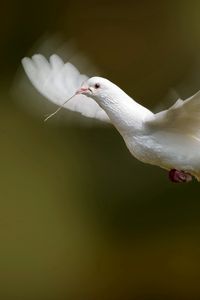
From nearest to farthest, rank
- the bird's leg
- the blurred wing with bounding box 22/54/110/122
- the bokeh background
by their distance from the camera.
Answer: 1. the bird's leg
2. the blurred wing with bounding box 22/54/110/122
3. the bokeh background

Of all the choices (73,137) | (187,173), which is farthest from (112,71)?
(187,173)

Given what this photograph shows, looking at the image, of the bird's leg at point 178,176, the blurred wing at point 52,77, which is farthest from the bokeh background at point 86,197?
the bird's leg at point 178,176

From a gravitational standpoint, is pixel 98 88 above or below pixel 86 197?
below

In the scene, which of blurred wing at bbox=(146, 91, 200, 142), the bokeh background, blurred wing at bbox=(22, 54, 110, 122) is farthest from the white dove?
the bokeh background

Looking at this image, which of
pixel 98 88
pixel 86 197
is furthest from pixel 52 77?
pixel 86 197

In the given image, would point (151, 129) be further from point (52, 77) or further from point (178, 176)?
point (52, 77)

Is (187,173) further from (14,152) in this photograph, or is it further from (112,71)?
(14,152)

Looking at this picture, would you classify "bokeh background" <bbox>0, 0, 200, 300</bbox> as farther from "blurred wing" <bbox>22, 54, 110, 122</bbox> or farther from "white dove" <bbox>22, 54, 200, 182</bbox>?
"white dove" <bbox>22, 54, 200, 182</bbox>
